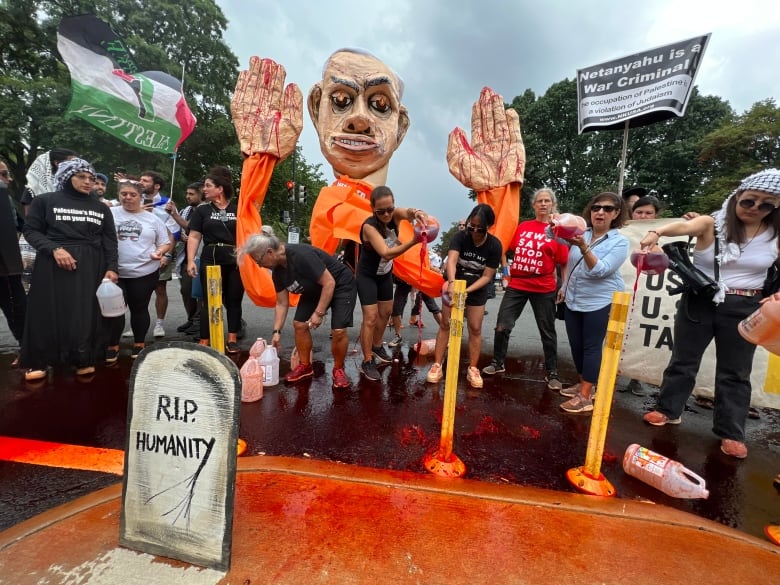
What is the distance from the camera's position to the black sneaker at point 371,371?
3.56 metres

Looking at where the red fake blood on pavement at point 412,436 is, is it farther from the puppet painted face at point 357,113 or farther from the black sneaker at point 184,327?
the black sneaker at point 184,327

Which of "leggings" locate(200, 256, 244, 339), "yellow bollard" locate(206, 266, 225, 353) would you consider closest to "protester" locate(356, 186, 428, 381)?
"yellow bollard" locate(206, 266, 225, 353)

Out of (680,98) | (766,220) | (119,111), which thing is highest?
(680,98)

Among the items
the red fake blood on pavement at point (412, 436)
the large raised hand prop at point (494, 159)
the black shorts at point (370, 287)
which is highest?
the large raised hand prop at point (494, 159)

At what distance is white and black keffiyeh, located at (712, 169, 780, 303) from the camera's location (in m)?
2.16

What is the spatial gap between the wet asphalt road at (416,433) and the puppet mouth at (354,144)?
8.93ft

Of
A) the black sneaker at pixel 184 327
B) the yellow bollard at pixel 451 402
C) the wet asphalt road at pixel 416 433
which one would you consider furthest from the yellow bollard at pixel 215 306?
the black sneaker at pixel 184 327

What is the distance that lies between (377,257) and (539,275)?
1631mm

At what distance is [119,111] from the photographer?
18.5 ft

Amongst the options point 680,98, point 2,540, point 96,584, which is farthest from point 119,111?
point 680,98

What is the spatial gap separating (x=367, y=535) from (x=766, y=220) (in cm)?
308

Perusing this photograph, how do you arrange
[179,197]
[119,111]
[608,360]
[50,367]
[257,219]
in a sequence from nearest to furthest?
[608,360] → [50,367] → [257,219] → [119,111] → [179,197]

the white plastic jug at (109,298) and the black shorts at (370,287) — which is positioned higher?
the black shorts at (370,287)

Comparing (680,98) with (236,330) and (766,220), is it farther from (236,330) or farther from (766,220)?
(236,330)
